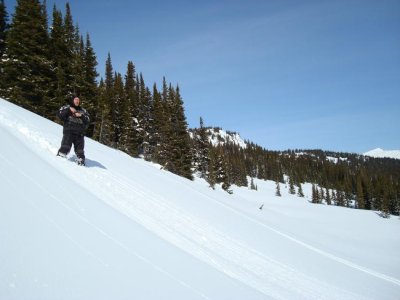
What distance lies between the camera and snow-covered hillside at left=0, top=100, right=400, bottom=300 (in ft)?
11.4

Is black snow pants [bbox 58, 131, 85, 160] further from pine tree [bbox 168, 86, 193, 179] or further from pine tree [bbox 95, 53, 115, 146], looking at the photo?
pine tree [bbox 168, 86, 193, 179]

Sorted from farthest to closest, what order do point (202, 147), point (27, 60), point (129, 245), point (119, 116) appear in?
point (202, 147) → point (119, 116) → point (27, 60) → point (129, 245)

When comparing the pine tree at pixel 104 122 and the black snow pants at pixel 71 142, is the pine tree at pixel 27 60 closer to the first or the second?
the pine tree at pixel 104 122

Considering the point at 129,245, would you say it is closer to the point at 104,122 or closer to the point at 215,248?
the point at 215,248

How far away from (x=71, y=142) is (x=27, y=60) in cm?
2228

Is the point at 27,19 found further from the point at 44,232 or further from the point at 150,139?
the point at 44,232

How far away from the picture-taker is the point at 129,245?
486 cm

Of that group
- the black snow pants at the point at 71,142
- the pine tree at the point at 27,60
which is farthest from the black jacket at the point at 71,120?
the pine tree at the point at 27,60

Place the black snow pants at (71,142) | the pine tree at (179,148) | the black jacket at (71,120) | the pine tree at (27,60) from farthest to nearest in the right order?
1. the pine tree at (179,148)
2. the pine tree at (27,60)
3. the black jacket at (71,120)
4. the black snow pants at (71,142)

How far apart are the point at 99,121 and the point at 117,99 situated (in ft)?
35.4

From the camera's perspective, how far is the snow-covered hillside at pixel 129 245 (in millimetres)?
3471

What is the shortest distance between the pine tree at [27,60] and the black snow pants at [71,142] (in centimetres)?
1971

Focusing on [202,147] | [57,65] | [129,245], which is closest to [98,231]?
[129,245]

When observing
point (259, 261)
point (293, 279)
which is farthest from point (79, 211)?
point (293, 279)
